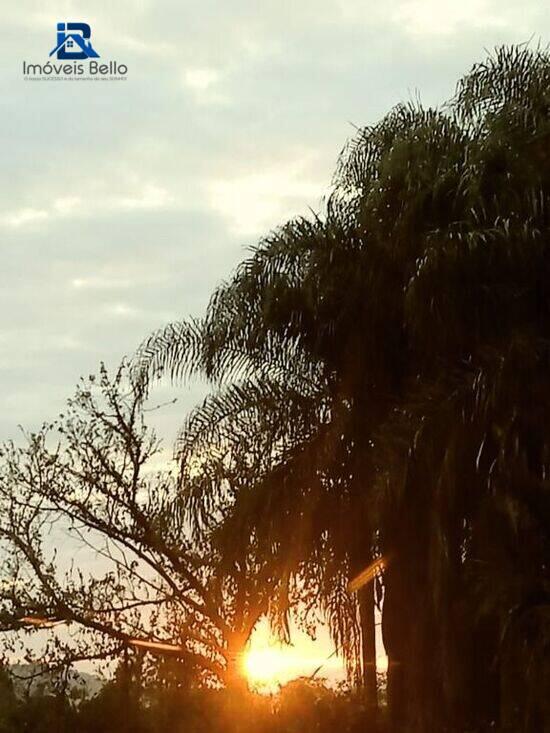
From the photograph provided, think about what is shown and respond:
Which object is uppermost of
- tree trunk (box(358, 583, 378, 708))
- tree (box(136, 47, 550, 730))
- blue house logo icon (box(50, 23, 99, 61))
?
blue house logo icon (box(50, 23, 99, 61))

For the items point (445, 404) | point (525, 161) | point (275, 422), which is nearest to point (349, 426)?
point (275, 422)

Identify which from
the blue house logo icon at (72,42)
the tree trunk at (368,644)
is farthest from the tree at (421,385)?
Result: the blue house logo icon at (72,42)

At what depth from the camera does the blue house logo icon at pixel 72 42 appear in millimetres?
17922

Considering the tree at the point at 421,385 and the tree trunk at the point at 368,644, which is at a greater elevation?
the tree at the point at 421,385

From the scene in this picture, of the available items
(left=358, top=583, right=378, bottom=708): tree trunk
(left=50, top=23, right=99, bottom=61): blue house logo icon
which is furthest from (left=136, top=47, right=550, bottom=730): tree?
(left=50, top=23, right=99, bottom=61): blue house logo icon

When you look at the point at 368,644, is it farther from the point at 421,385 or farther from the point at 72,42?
the point at 72,42

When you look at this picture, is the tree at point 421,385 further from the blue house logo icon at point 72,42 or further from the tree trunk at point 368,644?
the blue house logo icon at point 72,42

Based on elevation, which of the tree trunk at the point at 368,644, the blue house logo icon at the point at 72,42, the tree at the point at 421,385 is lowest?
the tree trunk at the point at 368,644

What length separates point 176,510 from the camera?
1508 centimetres

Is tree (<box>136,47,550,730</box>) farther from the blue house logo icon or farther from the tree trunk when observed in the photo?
the blue house logo icon

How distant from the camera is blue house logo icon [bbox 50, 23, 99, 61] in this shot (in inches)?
706

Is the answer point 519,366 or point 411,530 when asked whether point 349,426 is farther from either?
point 519,366

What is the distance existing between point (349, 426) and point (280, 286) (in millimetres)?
1836

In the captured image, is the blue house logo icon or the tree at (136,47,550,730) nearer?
the tree at (136,47,550,730)
